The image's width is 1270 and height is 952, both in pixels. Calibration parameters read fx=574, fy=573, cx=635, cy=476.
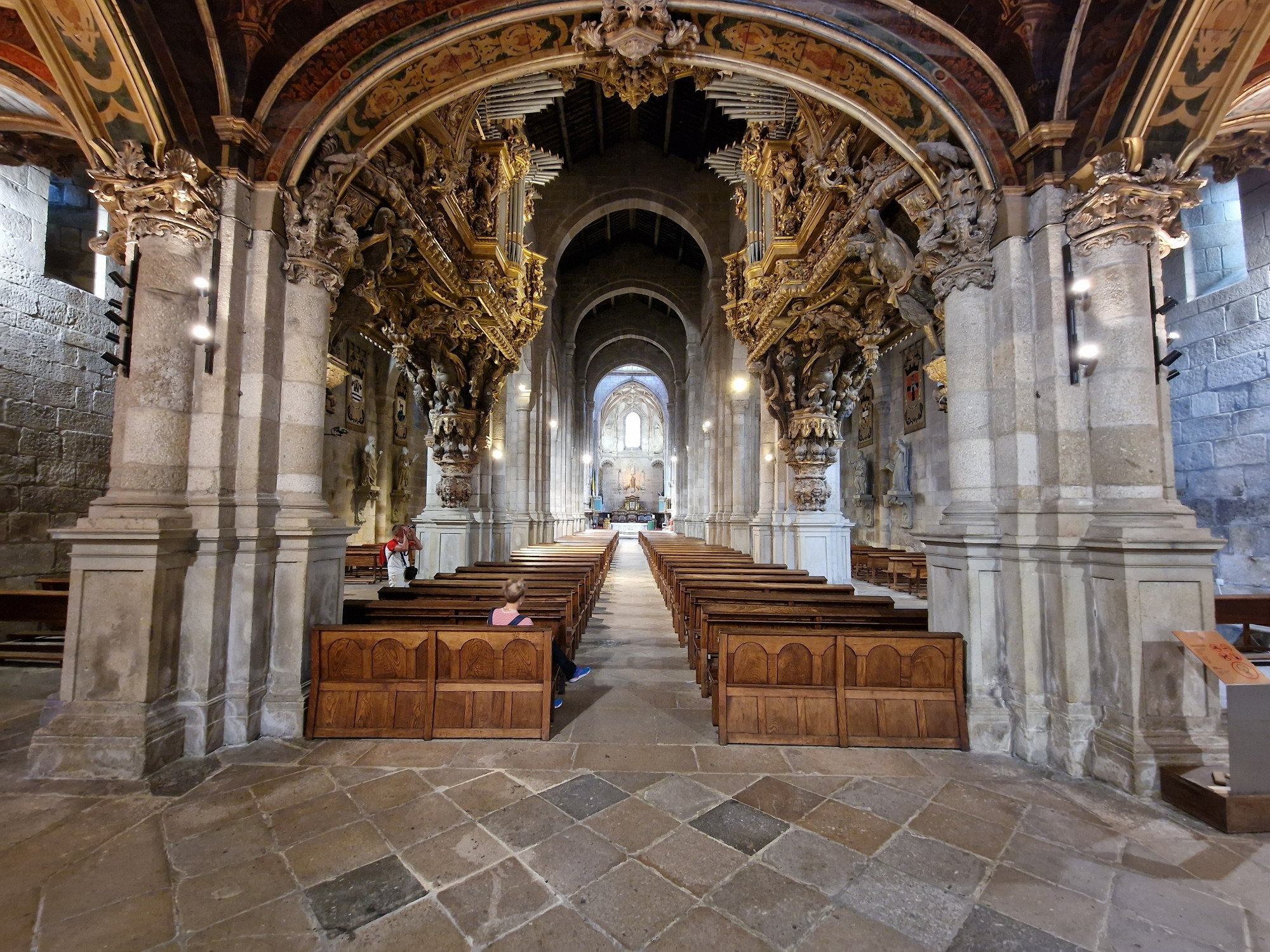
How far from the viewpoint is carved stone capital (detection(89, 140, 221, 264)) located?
3.74m

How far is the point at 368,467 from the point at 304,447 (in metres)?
12.2

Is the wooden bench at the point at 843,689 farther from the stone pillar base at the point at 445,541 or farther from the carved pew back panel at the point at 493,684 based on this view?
the stone pillar base at the point at 445,541

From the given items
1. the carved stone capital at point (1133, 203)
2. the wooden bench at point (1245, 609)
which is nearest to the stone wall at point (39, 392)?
the carved stone capital at point (1133, 203)

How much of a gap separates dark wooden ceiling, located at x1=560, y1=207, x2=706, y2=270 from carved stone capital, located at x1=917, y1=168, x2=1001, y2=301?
15870 millimetres

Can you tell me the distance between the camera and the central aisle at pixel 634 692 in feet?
13.5

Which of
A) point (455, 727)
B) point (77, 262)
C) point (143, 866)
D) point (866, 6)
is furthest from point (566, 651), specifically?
point (77, 262)

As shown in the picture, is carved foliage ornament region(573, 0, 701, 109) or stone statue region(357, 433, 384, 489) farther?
stone statue region(357, 433, 384, 489)

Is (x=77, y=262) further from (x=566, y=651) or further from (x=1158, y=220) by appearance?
(x=1158, y=220)

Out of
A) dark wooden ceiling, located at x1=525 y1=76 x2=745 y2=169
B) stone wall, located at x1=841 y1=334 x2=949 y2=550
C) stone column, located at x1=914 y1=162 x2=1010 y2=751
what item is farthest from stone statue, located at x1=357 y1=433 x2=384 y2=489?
stone column, located at x1=914 y1=162 x2=1010 y2=751

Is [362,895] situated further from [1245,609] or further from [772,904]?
[1245,609]

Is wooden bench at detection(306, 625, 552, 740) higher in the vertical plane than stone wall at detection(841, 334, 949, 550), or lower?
lower

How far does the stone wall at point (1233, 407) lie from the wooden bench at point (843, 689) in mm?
5861

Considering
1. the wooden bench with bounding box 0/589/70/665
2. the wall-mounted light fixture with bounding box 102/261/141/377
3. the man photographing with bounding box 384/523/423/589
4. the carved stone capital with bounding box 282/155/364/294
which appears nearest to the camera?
the wall-mounted light fixture with bounding box 102/261/141/377

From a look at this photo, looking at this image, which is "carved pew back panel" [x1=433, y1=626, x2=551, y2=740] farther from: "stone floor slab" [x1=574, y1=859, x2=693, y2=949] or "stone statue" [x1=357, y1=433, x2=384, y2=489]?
"stone statue" [x1=357, y1=433, x2=384, y2=489]
